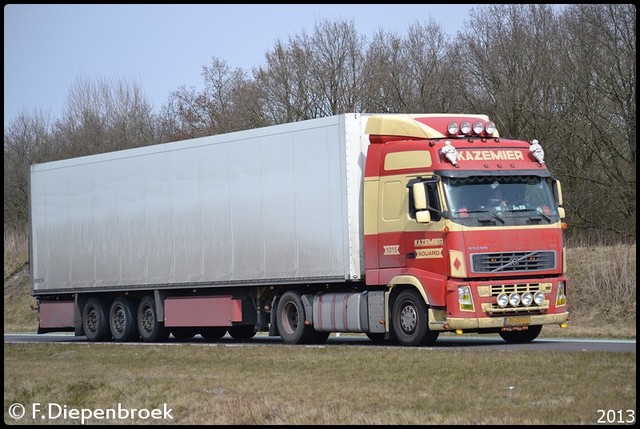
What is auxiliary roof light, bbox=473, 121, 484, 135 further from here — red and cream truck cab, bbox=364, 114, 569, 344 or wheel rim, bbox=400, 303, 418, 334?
wheel rim, bbox=400, 303, 418, 334

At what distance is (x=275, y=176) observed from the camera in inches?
942

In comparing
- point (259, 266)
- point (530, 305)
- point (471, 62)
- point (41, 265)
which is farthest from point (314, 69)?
point (530, 305)

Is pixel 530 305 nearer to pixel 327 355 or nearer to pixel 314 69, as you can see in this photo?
pixel 327 355

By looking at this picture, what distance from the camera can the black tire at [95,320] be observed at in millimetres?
28812

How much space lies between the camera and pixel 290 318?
24.3 metres

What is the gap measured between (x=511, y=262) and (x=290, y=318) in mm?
5099

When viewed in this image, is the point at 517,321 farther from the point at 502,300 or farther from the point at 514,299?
the point at 502,300

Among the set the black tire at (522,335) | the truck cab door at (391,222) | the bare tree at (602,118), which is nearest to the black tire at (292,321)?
the truck cab door at (391,222)

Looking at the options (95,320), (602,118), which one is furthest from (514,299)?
(602,118)

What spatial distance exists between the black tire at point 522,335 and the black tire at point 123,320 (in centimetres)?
903

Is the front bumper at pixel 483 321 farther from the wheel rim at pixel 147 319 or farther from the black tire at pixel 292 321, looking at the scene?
the wheel rim at pixel 147 319

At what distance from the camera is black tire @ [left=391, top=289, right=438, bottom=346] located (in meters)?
21.3

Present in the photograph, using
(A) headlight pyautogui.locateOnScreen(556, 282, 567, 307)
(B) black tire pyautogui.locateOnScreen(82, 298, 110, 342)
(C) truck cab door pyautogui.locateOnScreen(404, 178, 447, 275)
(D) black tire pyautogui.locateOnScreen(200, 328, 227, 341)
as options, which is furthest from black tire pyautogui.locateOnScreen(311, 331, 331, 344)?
(B) black tire pyautogui.locateOnScreen(82, 298, 110, 342)

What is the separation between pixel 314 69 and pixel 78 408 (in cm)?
3618
